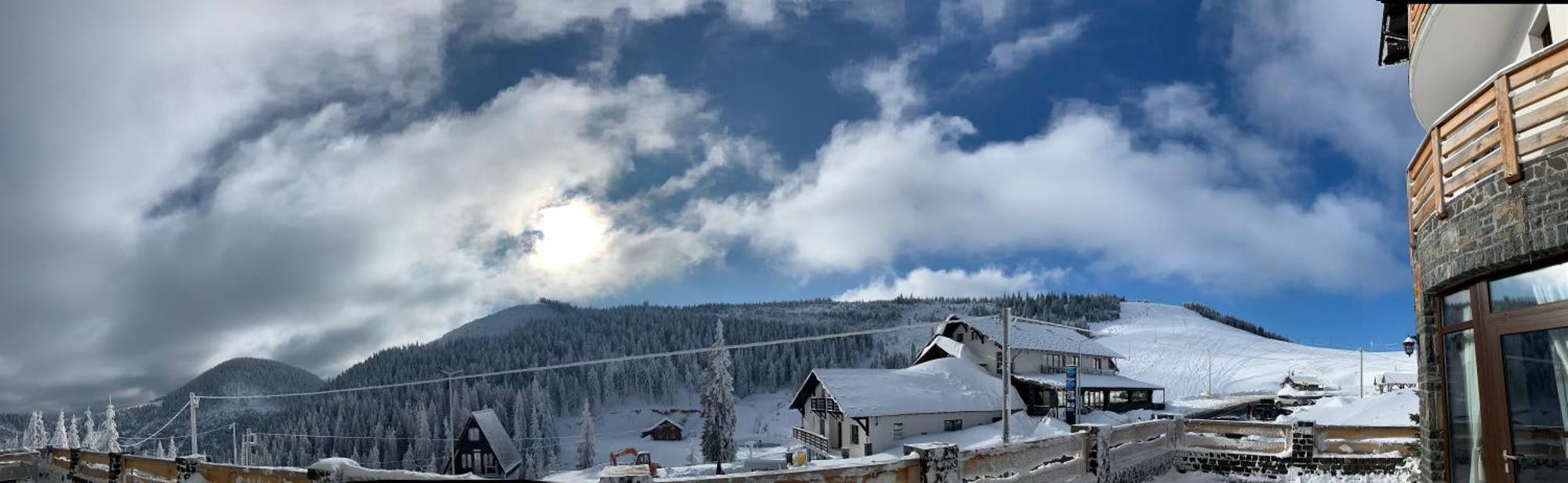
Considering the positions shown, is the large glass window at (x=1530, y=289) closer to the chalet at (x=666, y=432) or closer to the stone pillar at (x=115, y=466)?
the stone pillar at (x=115, y=466)

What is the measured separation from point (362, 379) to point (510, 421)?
50.6m

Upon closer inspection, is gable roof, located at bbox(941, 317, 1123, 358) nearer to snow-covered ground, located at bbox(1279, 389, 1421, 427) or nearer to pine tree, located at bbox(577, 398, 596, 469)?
snow-covered ground, located at bbox(1279, 389, 1421, 427)

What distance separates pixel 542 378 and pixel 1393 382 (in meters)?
116

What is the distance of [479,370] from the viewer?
5468 inches

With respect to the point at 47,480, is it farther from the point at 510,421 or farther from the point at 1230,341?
Answer: the point at 1230,341

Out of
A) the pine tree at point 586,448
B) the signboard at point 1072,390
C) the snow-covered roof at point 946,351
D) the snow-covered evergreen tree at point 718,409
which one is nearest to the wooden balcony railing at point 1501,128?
the signboard at point 1072,390

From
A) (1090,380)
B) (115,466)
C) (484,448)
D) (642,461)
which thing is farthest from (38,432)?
(1090,380)

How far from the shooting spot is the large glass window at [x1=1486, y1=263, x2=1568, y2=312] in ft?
27.2

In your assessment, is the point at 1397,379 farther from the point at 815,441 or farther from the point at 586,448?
the point at 586,448

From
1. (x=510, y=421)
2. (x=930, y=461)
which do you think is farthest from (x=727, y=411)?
(x=930, y=461)

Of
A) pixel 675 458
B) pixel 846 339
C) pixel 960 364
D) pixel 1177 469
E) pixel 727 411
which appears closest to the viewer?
pixel 1177 469

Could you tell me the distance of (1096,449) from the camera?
13906 mm

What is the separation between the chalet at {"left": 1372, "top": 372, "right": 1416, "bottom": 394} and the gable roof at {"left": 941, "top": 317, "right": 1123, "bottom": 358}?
20797 millimetres

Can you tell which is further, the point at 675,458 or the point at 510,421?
the point at 510,421
